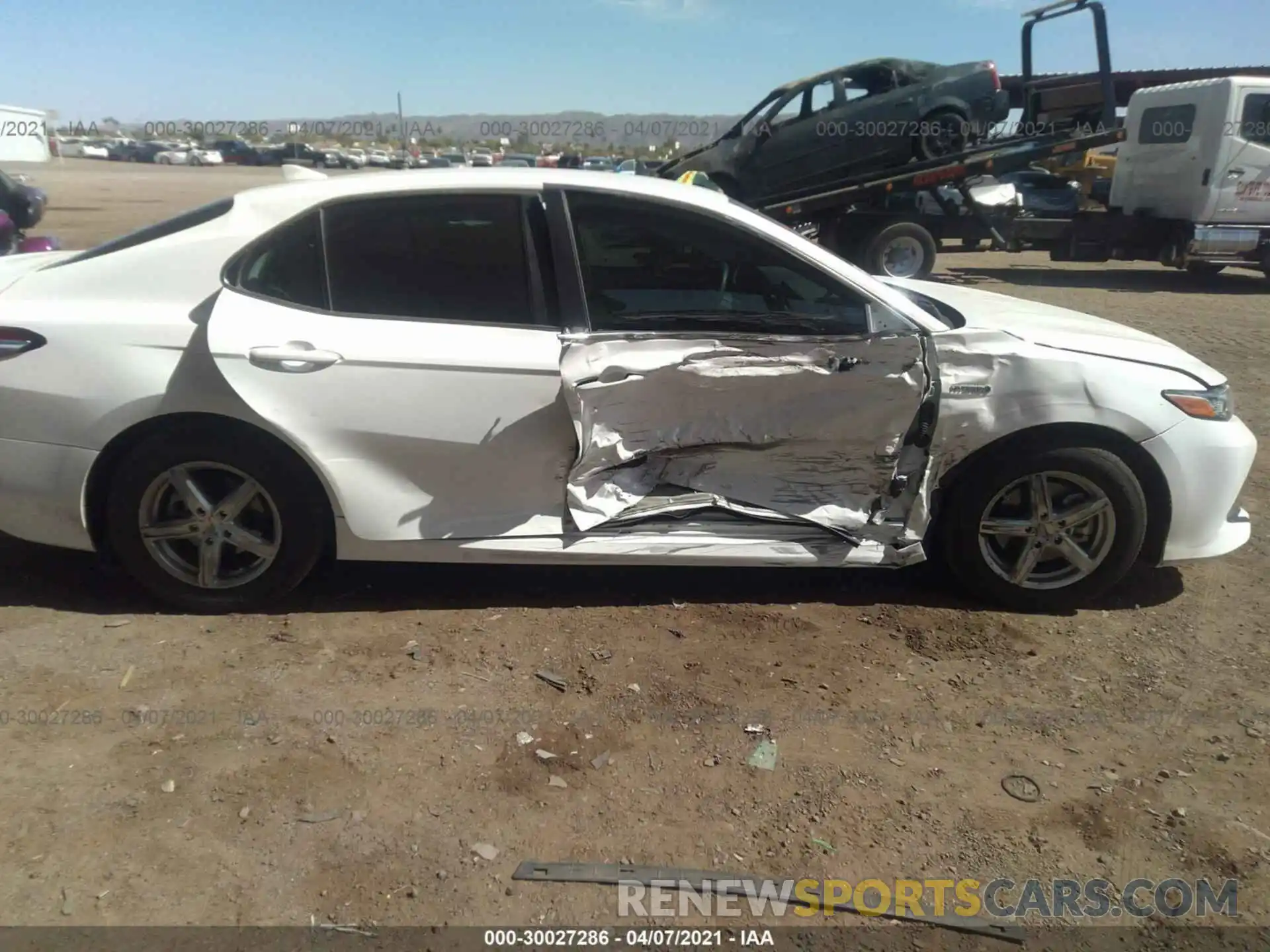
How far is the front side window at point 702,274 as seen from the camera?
3.47 meters

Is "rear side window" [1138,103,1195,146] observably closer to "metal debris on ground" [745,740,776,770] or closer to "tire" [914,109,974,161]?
"tire" [914,109,974,161]

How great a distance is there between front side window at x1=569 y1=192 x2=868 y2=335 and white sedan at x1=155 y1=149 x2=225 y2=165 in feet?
210

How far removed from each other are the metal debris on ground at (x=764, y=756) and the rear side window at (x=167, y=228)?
2.68 m

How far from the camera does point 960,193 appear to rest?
1314 cm

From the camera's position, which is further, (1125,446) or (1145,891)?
(1125,446)

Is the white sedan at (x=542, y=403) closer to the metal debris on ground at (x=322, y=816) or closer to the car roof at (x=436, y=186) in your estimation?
the car roof at (x=436, y=186)

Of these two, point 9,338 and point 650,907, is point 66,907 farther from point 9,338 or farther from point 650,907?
point 9,338

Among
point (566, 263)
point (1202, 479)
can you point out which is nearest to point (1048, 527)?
point (1202, 479)

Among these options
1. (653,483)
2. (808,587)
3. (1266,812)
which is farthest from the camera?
(808,587)

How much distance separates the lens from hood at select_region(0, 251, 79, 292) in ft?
Result: 11.7

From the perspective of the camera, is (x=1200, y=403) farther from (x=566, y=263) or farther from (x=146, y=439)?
(x=146, y=439)

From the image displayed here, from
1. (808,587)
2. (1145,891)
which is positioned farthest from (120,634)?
(1145,891)

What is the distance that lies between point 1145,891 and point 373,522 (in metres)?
2.64

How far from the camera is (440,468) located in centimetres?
342
